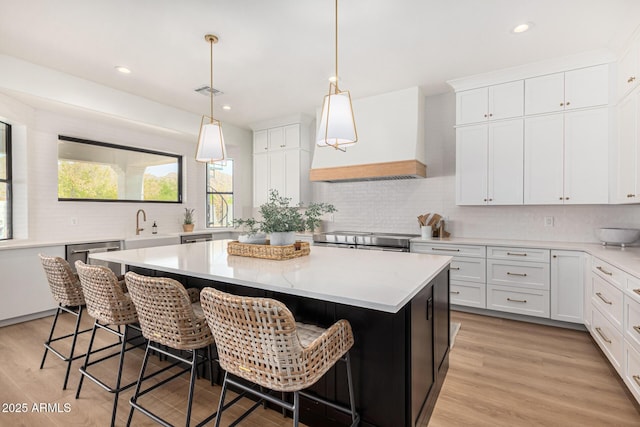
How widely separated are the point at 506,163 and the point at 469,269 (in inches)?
49.8

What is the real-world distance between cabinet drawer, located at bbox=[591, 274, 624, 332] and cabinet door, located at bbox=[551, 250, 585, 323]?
255 millimetres

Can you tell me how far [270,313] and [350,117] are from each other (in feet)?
4.74

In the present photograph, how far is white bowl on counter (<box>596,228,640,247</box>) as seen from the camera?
294 centimetres

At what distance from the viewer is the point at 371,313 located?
1.53 meters

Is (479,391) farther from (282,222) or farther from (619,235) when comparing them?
(619,235)

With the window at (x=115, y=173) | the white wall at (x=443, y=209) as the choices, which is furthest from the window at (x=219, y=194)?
the white wall at (x=443, y=209)

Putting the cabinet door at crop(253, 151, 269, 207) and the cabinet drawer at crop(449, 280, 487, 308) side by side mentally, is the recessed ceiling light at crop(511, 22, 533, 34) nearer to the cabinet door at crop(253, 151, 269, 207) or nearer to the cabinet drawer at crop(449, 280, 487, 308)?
the cabinet drawer at crop(449, 280, 487, 308)

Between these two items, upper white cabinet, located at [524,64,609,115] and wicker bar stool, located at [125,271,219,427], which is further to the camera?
upper white cabinet, located at [524,64,609,115]

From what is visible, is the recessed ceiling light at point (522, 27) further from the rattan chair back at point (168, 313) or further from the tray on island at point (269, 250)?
the rattan chair back at point (168, 313)

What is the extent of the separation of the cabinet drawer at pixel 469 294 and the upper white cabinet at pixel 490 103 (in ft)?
6.23

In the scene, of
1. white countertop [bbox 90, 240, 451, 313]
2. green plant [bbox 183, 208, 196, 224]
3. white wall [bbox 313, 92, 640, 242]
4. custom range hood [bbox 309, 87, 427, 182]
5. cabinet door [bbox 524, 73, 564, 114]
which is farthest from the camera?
green plant [bbox 183, 208, 196, 224]

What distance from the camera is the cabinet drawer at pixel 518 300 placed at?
318cm

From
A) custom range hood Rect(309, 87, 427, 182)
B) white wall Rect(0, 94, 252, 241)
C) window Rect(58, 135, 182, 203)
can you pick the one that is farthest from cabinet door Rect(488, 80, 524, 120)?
window Rect(58, 135, 182, 203)

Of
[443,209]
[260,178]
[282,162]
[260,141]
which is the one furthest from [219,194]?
[443,209]
